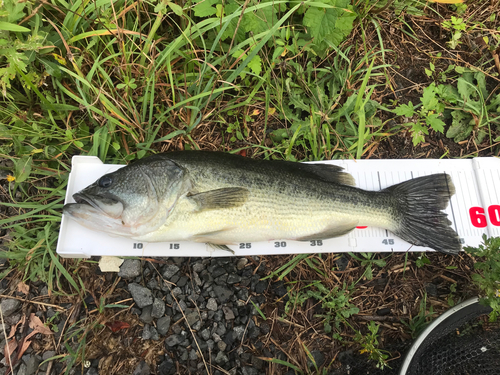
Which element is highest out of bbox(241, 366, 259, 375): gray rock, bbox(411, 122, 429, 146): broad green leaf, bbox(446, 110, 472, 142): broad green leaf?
bbox(446, 110, 472, 142): broad green leaf

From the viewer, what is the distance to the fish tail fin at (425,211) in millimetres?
3105

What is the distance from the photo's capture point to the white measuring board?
310 cm

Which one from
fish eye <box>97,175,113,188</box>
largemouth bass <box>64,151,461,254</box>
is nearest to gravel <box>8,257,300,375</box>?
largemouth bass <box>64,151,461,254</box>

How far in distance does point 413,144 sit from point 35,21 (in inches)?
176

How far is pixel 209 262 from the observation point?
329 cm

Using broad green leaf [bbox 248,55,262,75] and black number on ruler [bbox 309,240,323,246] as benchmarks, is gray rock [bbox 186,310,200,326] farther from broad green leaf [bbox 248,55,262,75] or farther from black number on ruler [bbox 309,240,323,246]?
broad green leaf [bbox 248,55,262,75]

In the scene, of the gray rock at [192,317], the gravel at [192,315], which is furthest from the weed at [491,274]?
the gray rock at [192,317]

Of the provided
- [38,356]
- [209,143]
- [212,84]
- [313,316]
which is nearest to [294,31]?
[212,84]

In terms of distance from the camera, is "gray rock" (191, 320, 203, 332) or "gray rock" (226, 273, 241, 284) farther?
"gray rock" (226, 273, 241, 284)

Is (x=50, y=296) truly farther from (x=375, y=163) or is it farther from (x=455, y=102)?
(x=455, y=102)

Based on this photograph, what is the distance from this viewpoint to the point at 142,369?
2.98 meters

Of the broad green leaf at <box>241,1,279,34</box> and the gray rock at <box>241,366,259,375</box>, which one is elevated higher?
the broad green leaf at <box>241,1,279,34</box>

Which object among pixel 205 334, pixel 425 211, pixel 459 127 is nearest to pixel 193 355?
pixel 205 334

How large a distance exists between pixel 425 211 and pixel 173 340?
9.89 feet
